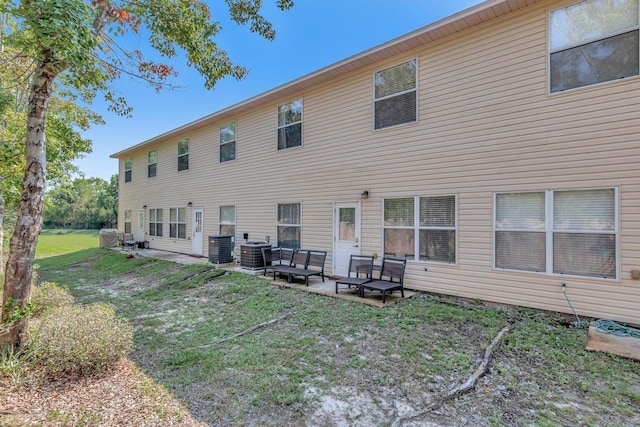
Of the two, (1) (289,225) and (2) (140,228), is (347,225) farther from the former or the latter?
(2) (140,228)

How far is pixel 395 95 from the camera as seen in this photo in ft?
23.4

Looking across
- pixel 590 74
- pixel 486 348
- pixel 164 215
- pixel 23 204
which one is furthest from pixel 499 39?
pixel 164 215

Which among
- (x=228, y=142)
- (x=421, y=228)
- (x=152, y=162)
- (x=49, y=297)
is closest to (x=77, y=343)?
(x=49, y=297)

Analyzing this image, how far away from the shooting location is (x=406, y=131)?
273 inches

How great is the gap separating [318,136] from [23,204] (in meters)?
6.50

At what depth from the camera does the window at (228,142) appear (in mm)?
11312

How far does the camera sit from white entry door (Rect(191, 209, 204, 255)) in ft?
40.9

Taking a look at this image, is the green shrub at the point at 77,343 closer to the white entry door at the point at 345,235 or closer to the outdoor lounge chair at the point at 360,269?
the outdoor lounge chair at the point at 360,269

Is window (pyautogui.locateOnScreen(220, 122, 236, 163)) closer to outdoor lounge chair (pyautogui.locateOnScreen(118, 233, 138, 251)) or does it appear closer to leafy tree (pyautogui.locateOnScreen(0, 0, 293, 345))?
leafy tree (pyautogui.locateOnScreen(0, 0, 293, 345))

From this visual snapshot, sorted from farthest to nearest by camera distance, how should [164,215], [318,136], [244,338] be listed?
[164,215] → [318,136] → [244,338]

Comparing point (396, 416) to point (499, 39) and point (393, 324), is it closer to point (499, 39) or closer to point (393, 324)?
point (393, 324)

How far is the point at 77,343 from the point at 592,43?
8.53 meters

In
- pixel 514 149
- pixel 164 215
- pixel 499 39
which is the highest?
pixel 499 39

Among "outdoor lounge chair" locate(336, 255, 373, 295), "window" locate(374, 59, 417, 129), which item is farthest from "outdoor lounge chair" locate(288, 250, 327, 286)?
"window" locate(374, 59, 417, 129)
